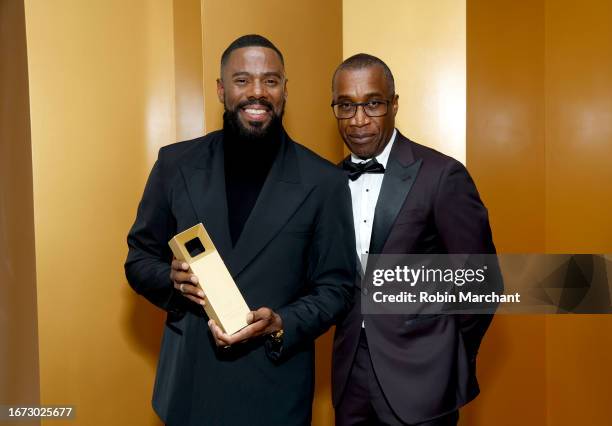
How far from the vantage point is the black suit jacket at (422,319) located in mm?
2299

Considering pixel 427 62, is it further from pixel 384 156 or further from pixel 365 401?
pixel 365 401

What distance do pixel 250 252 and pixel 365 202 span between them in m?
0.59

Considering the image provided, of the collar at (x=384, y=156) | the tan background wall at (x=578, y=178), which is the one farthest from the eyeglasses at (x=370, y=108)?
the tan background wall at (x=578, y=178)

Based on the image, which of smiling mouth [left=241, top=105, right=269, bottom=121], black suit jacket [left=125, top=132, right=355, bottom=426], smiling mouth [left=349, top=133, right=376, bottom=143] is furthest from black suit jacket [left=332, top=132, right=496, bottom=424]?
smiling mouth [left=241, top=105, right=269, bottom=121]

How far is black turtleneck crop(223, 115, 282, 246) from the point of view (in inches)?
83.5

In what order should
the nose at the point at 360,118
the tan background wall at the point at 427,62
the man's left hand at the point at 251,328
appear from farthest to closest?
the tan background wall at the point at 427,62, the nose at the point at 360,118, the man's left hand at the point at 251,328

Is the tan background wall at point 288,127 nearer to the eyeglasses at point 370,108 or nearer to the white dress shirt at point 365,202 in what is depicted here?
the eyeglasses at point 370,108

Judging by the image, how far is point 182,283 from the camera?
6.35ft

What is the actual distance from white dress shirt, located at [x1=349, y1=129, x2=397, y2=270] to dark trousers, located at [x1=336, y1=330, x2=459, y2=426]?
33 cm

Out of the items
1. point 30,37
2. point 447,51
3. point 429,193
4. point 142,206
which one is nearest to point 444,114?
point 447,51

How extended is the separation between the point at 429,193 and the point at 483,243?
288 millimetres

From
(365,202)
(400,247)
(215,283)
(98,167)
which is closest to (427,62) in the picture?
(365,202)

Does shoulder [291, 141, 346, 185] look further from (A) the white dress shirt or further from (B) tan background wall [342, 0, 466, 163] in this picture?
(B) tan background wall [342, 0, 466, 163]

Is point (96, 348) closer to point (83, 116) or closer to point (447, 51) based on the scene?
point (83, 116)
